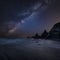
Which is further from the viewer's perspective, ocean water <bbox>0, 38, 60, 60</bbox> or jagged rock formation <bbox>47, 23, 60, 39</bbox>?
jagged rock formation <bbox>47, 23, 60, 39</bbox>

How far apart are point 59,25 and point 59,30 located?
240 centimetres

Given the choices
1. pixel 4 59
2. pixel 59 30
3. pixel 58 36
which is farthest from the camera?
pixel 59 30

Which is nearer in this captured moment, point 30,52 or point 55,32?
point 30,52

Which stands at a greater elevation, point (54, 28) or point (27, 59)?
point (54, 28)

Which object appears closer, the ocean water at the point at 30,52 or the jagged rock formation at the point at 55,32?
the ocean water at the point at 30,52

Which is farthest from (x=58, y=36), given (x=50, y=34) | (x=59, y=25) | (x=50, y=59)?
(x=50, y=59)

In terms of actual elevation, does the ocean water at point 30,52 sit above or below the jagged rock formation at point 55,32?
below

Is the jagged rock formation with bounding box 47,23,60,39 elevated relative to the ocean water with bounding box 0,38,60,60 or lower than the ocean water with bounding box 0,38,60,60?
elevated

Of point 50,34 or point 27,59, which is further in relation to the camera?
point 50,34

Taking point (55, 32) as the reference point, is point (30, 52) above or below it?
below

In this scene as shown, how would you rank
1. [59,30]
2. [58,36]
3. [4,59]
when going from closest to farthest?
[4,59] < [58,36] < [59,30]

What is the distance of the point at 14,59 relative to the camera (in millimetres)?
16453

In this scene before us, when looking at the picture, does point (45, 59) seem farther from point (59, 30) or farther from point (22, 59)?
point (59, 30)

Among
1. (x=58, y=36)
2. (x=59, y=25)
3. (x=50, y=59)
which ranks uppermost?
→ (x=59, y=25)
